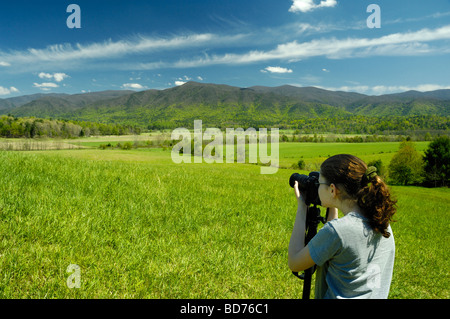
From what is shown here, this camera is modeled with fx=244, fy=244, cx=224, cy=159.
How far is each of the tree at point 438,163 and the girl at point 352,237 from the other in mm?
102721

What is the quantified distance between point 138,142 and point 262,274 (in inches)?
5172

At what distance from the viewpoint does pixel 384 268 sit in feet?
7.53

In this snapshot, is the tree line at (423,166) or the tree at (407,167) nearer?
the tree line at (423,166)

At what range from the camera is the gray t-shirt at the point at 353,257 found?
210 cm

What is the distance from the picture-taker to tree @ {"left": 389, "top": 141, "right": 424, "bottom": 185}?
273 feet

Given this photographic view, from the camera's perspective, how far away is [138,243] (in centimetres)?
432

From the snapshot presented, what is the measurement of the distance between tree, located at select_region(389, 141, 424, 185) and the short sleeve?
329ft

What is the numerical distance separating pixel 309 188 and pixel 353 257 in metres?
0.74

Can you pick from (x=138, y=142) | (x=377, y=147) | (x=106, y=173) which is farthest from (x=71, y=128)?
(x=377, y=147)

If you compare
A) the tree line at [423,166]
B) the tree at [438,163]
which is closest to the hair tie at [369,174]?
the tree line at [423,166]
